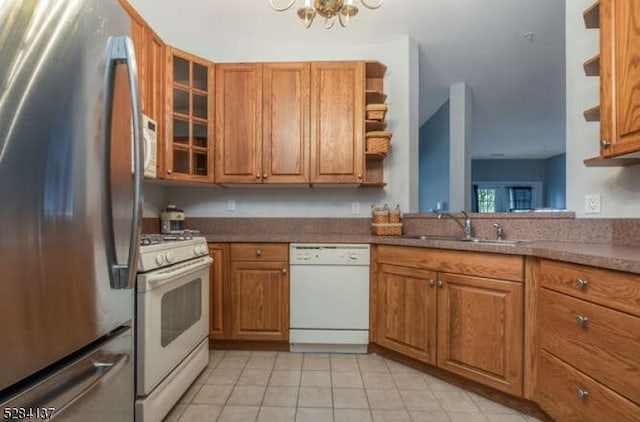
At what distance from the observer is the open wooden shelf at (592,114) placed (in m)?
1.62

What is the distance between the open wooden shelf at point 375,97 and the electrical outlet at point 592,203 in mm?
1599

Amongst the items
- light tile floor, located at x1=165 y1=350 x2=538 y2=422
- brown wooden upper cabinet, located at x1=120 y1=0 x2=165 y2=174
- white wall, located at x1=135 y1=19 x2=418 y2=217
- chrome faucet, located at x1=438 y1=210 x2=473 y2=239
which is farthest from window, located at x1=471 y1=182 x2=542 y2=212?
brown wooden upper cabinet, located at x1=120 y1=0 x2=165 y2=174

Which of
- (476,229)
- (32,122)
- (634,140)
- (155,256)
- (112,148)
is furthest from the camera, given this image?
(476,229)

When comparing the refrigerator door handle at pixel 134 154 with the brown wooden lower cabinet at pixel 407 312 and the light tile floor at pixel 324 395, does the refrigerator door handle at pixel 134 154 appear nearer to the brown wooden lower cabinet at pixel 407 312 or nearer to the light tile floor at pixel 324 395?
the light tile floor at pixel 324 395

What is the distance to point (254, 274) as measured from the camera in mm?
2395

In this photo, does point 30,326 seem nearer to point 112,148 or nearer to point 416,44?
point 112,148

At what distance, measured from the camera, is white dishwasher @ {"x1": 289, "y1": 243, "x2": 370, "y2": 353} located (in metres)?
2.38

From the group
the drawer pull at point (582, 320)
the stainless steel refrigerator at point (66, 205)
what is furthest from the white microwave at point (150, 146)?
the drawer pull at point (582, 320)

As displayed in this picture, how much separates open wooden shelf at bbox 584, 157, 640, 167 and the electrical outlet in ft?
0.67

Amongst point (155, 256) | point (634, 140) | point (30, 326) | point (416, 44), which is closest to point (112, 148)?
point (30, 326)

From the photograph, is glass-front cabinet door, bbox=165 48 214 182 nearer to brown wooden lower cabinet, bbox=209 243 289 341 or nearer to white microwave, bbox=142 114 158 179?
white microwave, bbox=142 114 158 179

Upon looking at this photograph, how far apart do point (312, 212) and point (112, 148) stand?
2136mm

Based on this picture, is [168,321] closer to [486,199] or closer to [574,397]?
[574,397]

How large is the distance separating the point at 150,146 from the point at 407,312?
202cm
